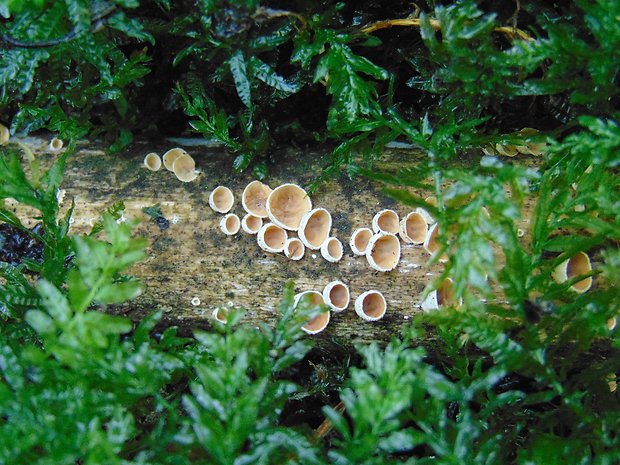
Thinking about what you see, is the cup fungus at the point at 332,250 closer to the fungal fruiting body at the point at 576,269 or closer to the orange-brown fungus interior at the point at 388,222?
the orange-brown fungus interior at the point at 388,222

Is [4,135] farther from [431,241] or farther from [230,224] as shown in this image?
[431,241]

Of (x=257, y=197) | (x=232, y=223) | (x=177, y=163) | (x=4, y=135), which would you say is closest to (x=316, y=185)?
(x=257, y=197)

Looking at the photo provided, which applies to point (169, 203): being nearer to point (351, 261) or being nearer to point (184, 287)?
point (184, 287)

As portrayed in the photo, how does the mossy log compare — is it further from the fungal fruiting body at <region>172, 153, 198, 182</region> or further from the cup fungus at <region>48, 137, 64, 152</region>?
the cup fungus at <region>48, 137, 64, 152</region>

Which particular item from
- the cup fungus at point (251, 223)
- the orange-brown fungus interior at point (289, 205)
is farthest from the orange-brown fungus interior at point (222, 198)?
the orange-brown fungus interior at point (289, 205)

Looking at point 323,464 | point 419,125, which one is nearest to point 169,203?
point 419,125

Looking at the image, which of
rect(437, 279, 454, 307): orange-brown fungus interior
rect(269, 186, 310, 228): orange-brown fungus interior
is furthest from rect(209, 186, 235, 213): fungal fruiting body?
rect(437, 279, 454, 307): orange-brown fungus interior
